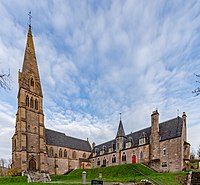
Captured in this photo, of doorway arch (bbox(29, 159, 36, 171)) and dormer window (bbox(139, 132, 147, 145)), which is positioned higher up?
dormer window (bbox(139, 132, 147, 145))

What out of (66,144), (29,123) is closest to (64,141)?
(66,144)

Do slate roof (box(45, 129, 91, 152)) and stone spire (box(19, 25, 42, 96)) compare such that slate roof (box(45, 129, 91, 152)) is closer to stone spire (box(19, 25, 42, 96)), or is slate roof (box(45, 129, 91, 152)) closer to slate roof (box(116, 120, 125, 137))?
stone spire (box(19, 25, 42, 96))

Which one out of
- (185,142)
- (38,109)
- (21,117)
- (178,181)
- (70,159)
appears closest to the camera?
(178,181)

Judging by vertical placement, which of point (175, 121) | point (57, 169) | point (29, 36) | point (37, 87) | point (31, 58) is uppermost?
point (29, 36)

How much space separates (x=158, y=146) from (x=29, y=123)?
29091 mm

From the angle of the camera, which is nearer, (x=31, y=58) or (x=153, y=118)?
(x=153, y=118)

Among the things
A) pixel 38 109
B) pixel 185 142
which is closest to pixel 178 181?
pixel 185 142

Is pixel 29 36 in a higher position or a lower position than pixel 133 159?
higher

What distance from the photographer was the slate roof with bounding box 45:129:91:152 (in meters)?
56.5

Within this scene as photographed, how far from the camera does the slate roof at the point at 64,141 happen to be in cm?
5653

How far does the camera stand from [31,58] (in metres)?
53.8

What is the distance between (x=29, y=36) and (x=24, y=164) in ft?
111

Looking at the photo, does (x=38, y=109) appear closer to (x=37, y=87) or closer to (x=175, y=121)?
(x=37, y=87)

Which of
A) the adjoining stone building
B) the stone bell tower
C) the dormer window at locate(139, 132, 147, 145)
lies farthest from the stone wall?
the dormer window at locate(139, 132, 147, 145)
